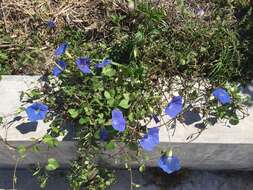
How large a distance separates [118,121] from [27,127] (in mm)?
443

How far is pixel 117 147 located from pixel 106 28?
680 millimetres

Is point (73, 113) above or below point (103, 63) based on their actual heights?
below

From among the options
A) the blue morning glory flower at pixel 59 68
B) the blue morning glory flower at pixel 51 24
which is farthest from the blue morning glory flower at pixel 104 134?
the blue morning glory flower at pixel 51 24


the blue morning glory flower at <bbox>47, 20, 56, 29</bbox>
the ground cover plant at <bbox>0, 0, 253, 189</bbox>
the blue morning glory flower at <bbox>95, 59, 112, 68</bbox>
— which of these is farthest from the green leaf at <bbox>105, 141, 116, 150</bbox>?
the blue morning glory flower at <bbox>47, 20, 56, 29</bbox>

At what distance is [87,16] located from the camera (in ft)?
8.77

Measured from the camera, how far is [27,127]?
2234 mm

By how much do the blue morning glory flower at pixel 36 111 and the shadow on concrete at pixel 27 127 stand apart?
0.32ft

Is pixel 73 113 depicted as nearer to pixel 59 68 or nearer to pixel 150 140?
pixel 59 68

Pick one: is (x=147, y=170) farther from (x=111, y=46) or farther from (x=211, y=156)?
(x=111, y=46)

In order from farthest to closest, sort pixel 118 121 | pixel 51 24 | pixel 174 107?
pixel 51 24 → pixel 174 107 → pixel 118 121

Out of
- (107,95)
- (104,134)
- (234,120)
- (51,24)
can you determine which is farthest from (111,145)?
(51,24)

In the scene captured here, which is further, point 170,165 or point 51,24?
point 51,24

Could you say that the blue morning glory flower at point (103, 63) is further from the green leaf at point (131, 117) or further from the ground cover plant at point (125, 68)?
the green leaf at point (131, 117)

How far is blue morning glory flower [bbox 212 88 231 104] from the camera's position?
2154 millimetres
